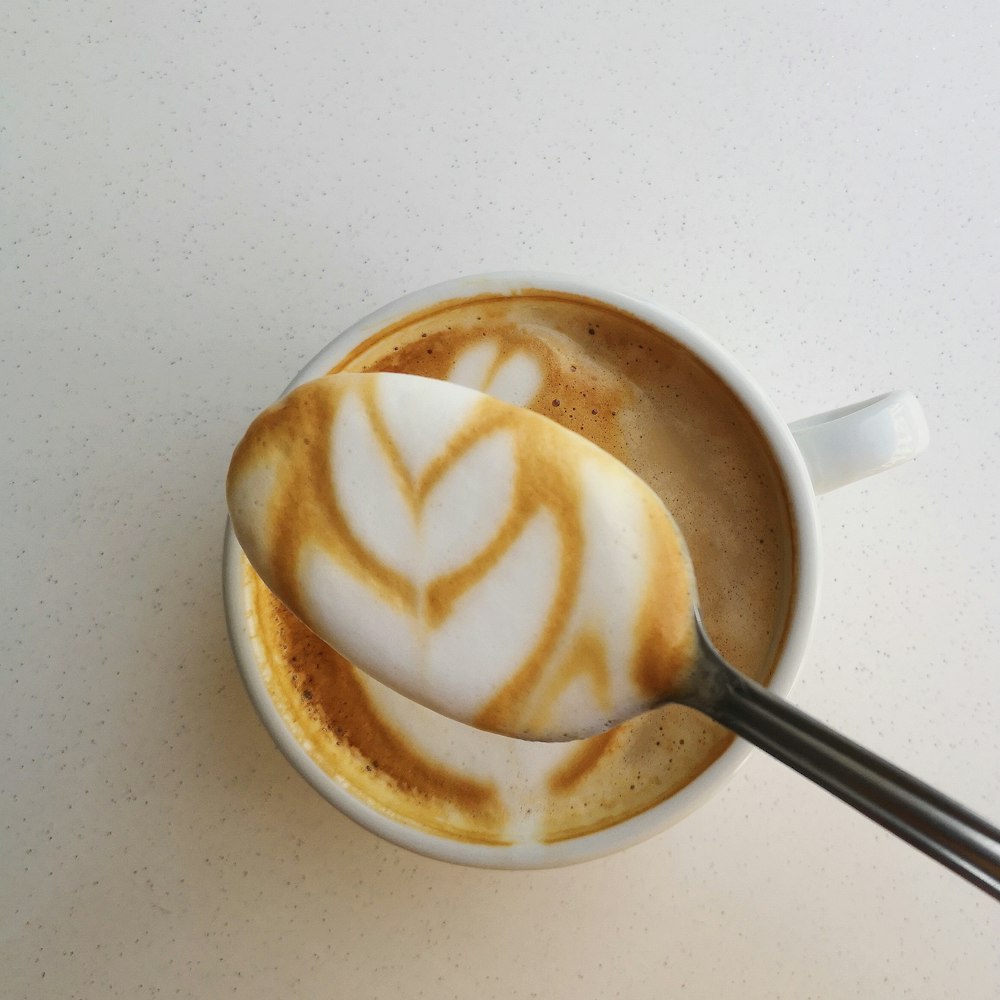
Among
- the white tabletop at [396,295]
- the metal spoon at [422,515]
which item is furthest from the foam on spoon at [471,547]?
the white tabletop at [396,295]

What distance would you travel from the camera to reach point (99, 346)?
99cm

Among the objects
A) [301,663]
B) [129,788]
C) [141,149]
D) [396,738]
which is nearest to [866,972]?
[396,738]

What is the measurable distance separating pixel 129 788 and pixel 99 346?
1.48ft

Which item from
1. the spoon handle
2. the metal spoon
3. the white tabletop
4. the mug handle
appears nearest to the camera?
the spoon handle

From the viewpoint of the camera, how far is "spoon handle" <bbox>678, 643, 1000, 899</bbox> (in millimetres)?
492

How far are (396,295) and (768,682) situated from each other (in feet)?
1.70

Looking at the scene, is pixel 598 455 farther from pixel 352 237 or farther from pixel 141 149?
pixel 141 149

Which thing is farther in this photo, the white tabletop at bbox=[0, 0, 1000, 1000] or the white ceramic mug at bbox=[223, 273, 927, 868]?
the white tabletop at bbox=[0, 0, 1000, 1000]

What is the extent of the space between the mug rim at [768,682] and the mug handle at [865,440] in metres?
0.03

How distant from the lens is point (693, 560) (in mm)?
821

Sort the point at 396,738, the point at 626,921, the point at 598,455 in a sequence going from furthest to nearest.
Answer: the point at 626,921, the point at 396,738, the point at 598,455

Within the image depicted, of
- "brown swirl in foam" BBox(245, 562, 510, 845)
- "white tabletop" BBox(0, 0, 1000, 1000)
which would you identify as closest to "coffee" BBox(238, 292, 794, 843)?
"brown swirl in foam" BBox(245, 562, 510, 845)

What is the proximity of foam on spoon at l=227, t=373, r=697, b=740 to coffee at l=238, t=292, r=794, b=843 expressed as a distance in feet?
0.62

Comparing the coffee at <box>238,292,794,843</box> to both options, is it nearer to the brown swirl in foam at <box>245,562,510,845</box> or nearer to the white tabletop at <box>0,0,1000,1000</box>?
the brown swirl in foam at <box>245,562,510,845</box>
